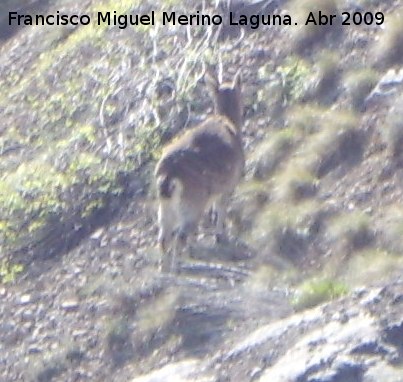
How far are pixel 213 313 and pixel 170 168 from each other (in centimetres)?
136

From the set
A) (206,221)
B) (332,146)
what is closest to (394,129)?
(332,146)

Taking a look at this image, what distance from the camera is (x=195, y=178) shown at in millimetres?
11570

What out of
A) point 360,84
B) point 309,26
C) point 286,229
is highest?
point 309,26

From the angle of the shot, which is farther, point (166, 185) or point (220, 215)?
point (220, 215)

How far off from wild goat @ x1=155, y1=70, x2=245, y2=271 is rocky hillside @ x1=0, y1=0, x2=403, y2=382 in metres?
0.21

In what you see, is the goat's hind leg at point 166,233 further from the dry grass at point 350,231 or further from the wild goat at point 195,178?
the dry grass at point 350,231

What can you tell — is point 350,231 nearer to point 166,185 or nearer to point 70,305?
point 166,185

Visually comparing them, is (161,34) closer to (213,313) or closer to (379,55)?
(379,55)

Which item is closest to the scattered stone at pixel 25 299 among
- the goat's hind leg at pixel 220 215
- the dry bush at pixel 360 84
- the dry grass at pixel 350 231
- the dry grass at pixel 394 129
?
A: the goat's hind leg at pixel 220 215

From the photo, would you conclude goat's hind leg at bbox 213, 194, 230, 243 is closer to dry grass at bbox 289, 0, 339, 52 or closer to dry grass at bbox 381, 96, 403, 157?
dry grass at bbox 381, 96, 403, 157

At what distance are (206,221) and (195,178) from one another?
80 centimetres

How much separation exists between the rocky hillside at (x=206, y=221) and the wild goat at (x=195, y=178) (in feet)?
0.68

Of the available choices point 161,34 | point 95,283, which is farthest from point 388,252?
point 161,34

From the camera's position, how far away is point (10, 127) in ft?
49.4
